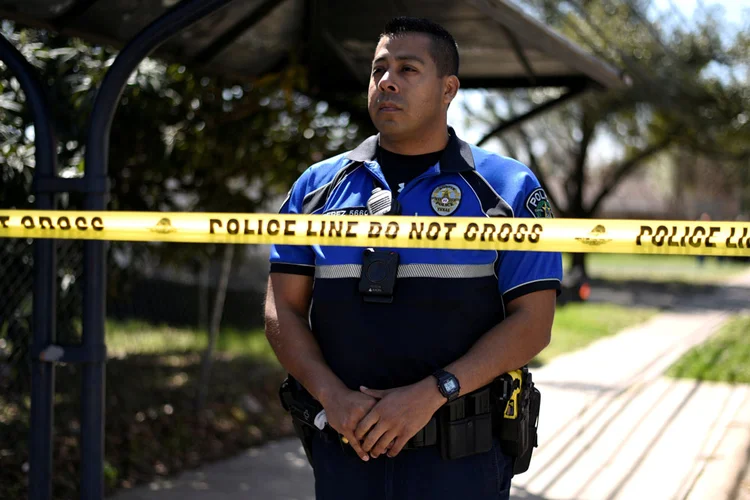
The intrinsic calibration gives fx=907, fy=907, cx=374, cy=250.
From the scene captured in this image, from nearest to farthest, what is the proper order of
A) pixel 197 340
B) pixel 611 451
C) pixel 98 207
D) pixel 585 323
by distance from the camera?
pixel 98 207 < pixel 611 451 < pixel 197 340 < pixel 585 323

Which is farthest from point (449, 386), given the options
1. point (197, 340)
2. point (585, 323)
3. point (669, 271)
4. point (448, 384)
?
point (669, 271)

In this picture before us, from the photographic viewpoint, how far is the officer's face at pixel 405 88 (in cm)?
251

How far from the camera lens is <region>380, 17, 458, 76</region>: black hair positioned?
2.58 meters

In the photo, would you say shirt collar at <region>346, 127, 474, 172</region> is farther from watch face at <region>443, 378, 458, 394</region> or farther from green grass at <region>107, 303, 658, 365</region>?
green grass at <region>107, 303, 658, 365</region>

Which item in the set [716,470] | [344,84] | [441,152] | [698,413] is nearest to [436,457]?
[441,152]

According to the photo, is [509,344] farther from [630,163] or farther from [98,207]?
[630,163]

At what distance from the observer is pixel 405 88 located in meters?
2.51

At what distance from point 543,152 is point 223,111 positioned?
59.5ft

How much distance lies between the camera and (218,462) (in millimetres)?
5676

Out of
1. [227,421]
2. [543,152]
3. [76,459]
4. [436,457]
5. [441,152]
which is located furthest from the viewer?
[543,152]

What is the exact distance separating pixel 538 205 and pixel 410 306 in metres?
0.46

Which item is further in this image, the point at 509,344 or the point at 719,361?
the point at 719,361

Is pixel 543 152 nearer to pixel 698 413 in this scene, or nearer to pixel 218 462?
pixel 698 413

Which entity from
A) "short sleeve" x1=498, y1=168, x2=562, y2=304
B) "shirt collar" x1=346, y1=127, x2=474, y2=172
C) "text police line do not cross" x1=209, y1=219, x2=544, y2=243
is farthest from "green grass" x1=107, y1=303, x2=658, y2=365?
"short sleeve" x1=498, y1=168, x2=562, y2=304
